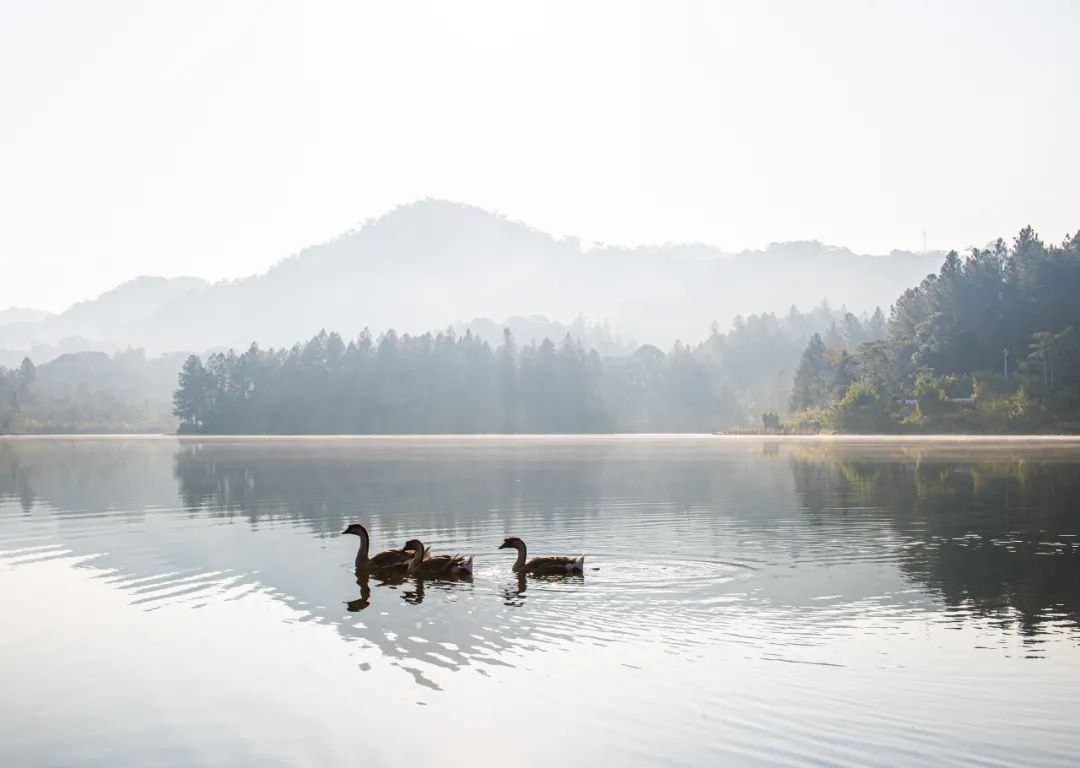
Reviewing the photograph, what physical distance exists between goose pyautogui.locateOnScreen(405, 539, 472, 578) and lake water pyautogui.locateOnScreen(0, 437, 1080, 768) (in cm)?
82

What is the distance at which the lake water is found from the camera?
16422 mm

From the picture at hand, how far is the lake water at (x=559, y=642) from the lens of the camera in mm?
16422

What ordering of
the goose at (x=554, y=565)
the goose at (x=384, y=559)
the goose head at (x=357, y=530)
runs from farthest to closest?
the goose head at (x=357, y=530)
the goose at (x=384, y=559)
the goose at (x=554, y=565)

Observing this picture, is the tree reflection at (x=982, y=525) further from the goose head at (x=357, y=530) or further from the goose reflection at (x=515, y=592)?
the goose head at (x=357, y=530)

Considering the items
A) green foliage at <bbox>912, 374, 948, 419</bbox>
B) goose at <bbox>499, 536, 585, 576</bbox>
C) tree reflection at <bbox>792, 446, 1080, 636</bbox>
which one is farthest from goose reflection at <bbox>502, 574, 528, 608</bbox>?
green foliage at <bbox>912, 374, 948, 419</bbox>

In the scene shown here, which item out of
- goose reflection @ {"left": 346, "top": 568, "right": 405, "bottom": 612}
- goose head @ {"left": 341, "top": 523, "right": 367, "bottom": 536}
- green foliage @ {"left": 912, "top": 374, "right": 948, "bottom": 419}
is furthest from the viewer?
green foliage @ {"left": 912, "top": 374, "right": 948, "bottom": 419}

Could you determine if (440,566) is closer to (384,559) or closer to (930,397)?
(384,559)

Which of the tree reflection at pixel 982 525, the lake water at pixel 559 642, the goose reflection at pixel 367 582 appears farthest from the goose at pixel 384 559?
the tree reflection at pixel 982 525

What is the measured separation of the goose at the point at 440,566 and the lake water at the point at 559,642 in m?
0.82

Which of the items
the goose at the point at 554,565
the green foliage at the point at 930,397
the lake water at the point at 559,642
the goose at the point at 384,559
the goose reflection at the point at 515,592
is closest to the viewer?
the lake water at the point at 559,642

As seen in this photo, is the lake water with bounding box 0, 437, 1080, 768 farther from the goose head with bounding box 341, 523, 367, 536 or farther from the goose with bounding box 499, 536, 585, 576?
the goose head with bounding box 341, 523, 367, 536

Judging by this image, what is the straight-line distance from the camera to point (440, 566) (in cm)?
3180

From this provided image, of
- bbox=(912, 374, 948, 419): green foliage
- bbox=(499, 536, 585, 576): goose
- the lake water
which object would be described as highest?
bbox=(912, 374, 948, 419): green foliage

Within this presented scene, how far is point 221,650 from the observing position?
2273cm
